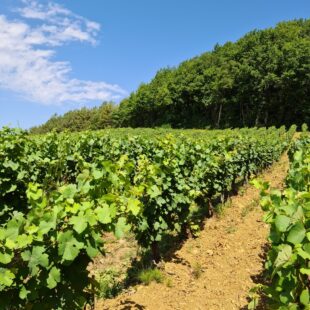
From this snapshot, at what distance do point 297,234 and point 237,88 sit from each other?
55076 mm

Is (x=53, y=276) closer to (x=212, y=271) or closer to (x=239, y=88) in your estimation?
(x=212, y=271)

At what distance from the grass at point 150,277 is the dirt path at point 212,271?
0.11 m

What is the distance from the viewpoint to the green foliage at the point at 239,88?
161 feet

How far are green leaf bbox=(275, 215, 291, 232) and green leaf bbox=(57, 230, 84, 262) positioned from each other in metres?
1.66

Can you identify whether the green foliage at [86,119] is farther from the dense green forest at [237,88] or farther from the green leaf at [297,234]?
the green leaf at [297,234]

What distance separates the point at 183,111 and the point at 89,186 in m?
64.0

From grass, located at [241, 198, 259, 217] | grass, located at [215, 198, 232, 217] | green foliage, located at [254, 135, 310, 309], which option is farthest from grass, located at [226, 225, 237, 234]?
green foliage, located at [254, 135, 310, 309]

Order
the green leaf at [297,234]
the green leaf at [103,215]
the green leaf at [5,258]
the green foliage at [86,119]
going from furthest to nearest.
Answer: the green foliage at [86,119]
the green leaf at [103,215]
the green leaf at [5,258]
the green leaf at [297,234]

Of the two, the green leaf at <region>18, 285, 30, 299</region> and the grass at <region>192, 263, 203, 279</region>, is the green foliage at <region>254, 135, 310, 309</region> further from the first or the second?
the grass at <region>192, 263, 203, 279</region>

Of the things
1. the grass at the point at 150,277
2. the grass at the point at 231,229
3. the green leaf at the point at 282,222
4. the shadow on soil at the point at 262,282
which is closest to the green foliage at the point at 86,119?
the grass at the point at 231,229

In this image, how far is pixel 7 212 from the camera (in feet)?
21.0

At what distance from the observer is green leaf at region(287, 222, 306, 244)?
301 centimetres

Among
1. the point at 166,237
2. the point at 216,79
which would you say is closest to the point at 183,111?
the point at 216,79

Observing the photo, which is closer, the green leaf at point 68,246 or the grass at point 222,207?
the green leaf at point 68,246
